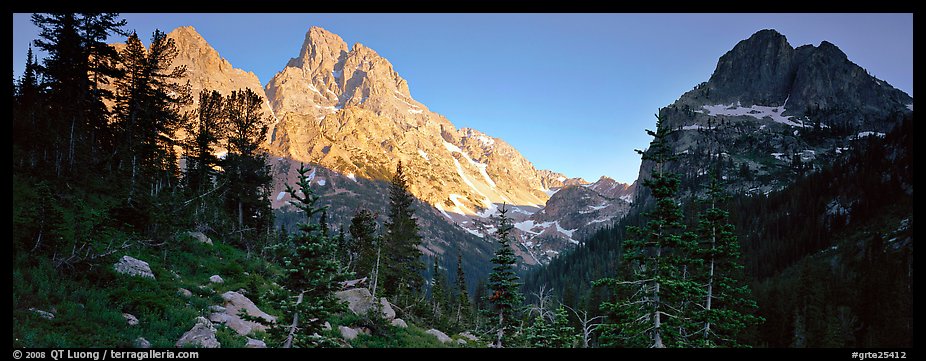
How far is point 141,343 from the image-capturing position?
14133mm

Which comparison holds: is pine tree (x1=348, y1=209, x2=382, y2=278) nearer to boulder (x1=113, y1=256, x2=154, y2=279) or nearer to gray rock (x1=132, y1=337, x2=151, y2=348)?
boulder (x1=113, y1=256, x2=154, y2=279)

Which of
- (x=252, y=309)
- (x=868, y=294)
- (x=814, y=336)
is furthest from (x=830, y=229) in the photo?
(x=252, y=309)

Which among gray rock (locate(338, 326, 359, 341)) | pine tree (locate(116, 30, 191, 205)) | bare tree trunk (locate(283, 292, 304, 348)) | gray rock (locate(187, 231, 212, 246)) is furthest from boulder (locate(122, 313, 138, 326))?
pine tree (locate(116, 30, 191, 205))

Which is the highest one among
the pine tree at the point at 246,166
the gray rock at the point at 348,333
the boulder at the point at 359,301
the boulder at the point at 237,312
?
the pine tree at the point at 246,166

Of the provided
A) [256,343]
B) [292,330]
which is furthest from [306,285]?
[256,343]

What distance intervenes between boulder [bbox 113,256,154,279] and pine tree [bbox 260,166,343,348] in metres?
10.7

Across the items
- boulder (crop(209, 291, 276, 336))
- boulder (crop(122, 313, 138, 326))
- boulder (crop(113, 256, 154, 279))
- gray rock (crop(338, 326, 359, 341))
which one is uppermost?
boulder (crop(113, 256, 154, 279))

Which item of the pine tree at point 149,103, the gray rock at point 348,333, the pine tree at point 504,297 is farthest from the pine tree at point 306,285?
the pine tree at point 149,103

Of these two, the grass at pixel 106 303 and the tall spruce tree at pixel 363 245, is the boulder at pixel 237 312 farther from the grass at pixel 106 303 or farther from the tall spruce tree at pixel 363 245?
the tall spruce tree at pixel 363 245

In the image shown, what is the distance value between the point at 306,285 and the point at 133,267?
12.3 m

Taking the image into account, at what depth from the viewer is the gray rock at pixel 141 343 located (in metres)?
13.8

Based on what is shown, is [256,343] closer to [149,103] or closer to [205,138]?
[149,103]

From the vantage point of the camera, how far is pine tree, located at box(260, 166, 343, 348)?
13.4 meters

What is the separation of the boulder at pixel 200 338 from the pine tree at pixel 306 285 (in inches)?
147
